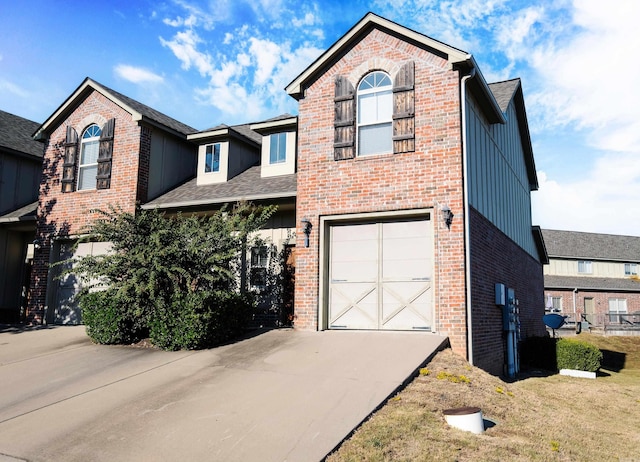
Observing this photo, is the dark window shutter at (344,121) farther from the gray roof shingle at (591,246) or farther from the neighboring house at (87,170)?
the gray roof shingle at (591,246)

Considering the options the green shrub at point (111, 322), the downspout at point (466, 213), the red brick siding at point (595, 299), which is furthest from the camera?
the red brick siding at point (595, 299)

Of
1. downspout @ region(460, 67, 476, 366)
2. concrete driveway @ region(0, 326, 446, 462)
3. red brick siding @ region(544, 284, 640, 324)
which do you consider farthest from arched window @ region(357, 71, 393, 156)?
red brick siding @ region(544, 284, 640, 324)

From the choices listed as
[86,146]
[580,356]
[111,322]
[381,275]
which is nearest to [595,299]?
[580,356]

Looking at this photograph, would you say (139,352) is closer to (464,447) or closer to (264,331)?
(264,331)

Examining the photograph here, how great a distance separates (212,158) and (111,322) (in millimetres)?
6467

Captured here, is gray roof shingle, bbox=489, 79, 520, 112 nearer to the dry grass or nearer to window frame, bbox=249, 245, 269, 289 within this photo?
window frame, bbox=249, 245, 269, 289

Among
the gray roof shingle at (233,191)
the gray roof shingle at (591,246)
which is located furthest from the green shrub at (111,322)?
the gray roof shingle at (591,246)

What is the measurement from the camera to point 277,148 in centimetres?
1544

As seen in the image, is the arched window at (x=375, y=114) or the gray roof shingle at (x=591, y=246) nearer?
the arched window at (x=375, y=114)

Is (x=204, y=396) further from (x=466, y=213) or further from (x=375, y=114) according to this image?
(x=375, y=114)

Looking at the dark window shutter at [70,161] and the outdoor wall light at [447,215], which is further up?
the dark window shutter at [70,161]

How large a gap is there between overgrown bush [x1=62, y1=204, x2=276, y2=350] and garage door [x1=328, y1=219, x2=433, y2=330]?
6.91 ft

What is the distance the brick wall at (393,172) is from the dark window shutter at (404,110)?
13 cm

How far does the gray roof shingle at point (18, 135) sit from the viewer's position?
18.5 metres
